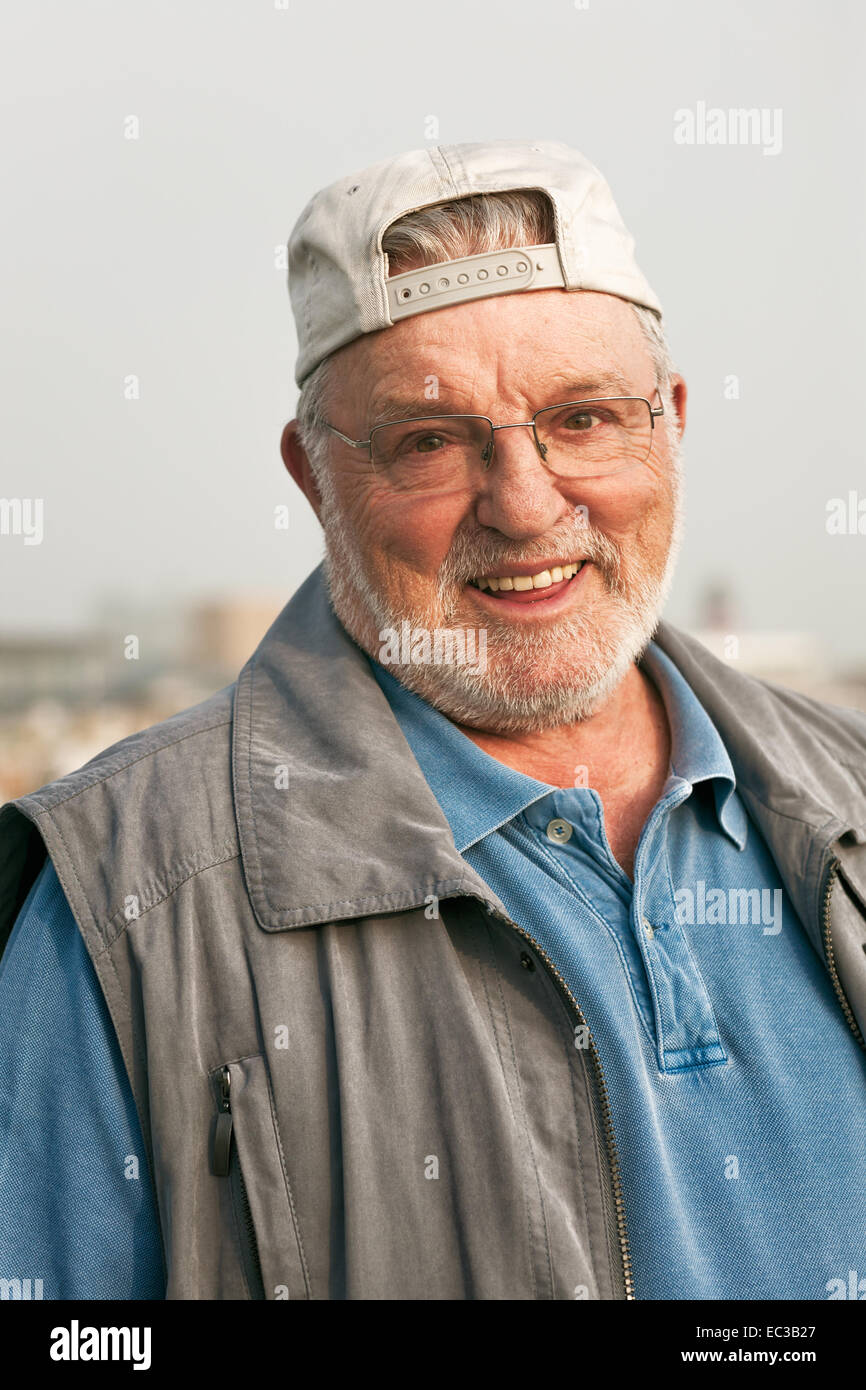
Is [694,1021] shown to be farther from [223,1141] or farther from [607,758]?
[223,1141]

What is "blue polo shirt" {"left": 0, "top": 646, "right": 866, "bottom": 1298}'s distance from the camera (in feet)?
5.61

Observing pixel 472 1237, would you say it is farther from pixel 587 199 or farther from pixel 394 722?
pixel 587 199

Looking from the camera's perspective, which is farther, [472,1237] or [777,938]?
[777,938]

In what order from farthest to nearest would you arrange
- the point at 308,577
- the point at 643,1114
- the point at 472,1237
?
the point at 308,577 < the point at 643,1114 < the point at 472,1237

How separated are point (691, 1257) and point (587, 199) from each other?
5.69 ft

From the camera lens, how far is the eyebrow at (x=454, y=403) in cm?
204

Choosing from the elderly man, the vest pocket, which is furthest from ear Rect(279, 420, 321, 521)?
the vest pocket

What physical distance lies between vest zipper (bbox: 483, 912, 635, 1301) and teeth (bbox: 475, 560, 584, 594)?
2.08 feet

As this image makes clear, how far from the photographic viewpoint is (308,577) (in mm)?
2420

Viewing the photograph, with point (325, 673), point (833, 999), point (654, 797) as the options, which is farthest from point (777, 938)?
point (325, 673)

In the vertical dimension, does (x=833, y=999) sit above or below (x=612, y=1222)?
above

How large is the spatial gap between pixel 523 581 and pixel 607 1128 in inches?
36.0

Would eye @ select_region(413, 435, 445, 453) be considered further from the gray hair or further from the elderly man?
the gray hair

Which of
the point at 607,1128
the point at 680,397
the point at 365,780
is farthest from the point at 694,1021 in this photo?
the point at 680,397
